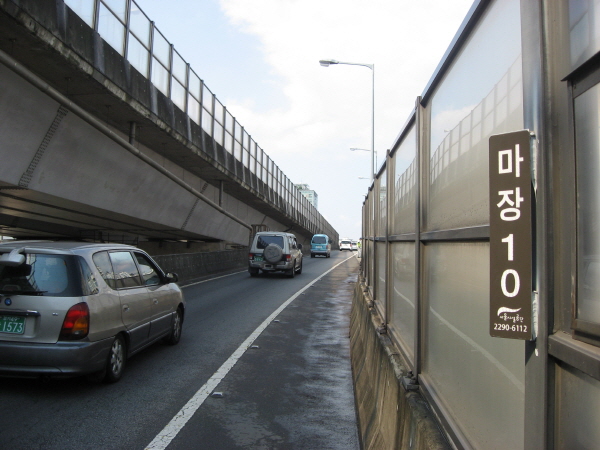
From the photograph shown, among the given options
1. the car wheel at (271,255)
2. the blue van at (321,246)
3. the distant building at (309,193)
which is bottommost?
the car wheel at (271,255)

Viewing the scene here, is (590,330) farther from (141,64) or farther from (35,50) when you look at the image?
(141,64)

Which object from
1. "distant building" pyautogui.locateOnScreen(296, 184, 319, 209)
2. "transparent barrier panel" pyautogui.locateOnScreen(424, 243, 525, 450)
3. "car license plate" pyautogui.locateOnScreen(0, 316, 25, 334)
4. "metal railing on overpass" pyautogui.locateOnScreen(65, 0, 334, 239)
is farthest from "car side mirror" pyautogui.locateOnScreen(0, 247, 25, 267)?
"distant building" pyautogui.locateOnScreen(296, 184, 319, 209)

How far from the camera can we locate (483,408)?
244 centimetres

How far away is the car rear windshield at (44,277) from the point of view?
5.62 m

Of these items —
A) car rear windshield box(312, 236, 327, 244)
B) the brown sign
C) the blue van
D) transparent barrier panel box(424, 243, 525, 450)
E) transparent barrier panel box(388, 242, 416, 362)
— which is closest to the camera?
the brown sign

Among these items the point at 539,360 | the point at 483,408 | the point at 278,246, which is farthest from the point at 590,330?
the point at 278,246

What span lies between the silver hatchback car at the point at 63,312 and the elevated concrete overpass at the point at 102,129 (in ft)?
18.8

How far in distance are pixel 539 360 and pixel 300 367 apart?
5.86 metres

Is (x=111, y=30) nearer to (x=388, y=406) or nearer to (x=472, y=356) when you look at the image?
(x=388, y=406)

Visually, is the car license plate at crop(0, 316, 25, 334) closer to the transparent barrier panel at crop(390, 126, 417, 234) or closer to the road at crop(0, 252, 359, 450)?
the road at crop(0, 252, 359, 450)

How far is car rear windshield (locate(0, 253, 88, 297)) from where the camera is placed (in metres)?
5.62

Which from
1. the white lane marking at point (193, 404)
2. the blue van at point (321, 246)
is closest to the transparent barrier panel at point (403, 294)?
the white lane marking at point (193, 404)

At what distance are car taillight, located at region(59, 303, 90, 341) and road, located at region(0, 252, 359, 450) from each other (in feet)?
2.17

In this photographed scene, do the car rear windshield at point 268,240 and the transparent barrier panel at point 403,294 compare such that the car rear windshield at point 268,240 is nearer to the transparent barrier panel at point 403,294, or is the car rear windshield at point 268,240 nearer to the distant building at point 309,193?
the transparent barrier panel at point 403,294
